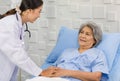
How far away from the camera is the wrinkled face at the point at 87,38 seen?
106 inches

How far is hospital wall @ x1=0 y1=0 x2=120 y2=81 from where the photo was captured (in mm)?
3076

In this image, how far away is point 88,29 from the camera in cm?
270

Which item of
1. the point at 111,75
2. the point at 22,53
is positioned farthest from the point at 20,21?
the point at 111,75

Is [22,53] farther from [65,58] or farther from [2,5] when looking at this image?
[2,5]

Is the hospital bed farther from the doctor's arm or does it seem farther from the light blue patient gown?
the doctor's arm

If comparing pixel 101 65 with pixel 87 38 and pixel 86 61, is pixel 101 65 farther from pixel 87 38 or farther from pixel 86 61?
pixel 87 38

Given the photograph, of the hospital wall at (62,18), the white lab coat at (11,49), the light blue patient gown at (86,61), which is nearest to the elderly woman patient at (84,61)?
the light blue patient gown at (86,61)

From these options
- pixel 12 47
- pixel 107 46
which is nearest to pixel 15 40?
pixel 12 47

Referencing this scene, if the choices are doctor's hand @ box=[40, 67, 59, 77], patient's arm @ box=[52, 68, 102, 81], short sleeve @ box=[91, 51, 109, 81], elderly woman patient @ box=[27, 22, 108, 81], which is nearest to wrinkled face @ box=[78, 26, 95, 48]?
elderly woman patient @ box=[27, 22, 108, 81]

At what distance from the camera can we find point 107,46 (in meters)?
2.68

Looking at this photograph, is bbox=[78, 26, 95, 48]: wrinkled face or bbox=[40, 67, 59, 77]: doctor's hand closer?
bbox=[40, 67, 59, 77]: doctor's hand

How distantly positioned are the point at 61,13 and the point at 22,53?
4.18 ft

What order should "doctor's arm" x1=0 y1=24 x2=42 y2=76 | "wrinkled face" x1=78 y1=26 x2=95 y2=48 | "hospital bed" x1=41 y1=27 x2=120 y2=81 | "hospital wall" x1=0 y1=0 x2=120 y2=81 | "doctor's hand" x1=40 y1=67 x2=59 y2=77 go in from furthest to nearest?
1. "hospital wall" x1=0 y1=0 x2=120 y2=81
2. "wrinkled face" x1=78 y1=26 x2=95 y2=48
3. "hospital bed" x1=41 y1=27 x2=120 y2=81
4. "doctor's hand" x1=40 y1=67 x2=59 y2=77
5. "doctor's arm" x1=0 y1=24 x2=42 y2=76

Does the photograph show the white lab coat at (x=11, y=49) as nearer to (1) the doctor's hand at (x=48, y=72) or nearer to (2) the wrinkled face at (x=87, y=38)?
(1) the doctor's hand at (x=48, y=72)
